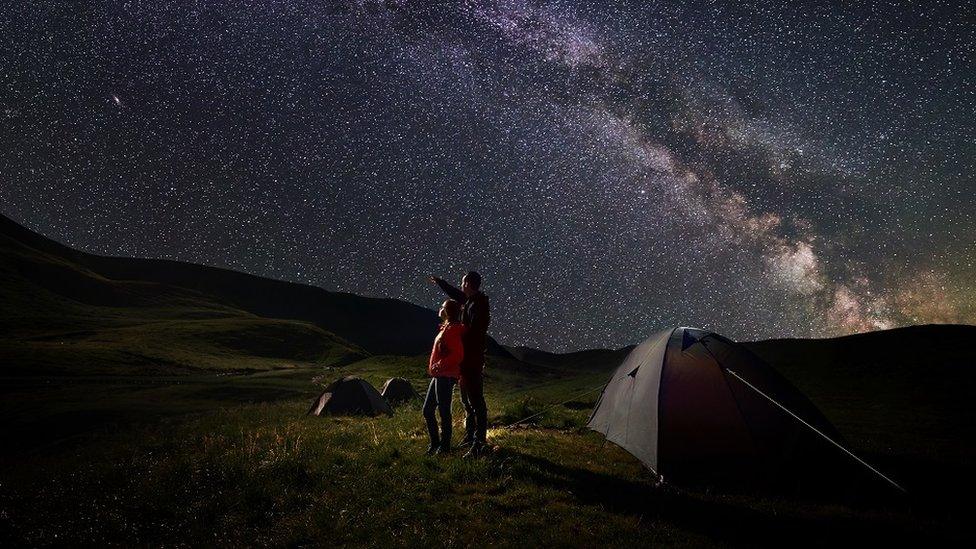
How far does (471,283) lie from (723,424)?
15.7ft

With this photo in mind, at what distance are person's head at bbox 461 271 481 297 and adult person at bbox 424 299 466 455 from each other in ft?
1.23

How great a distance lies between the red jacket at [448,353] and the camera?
26.9 feet

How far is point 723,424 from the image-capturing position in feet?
25.0

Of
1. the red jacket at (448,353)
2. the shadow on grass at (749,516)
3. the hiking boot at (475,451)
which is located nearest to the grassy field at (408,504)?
the shadow on grass at (749,516)

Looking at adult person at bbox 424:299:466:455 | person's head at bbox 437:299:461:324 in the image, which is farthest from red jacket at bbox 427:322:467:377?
person's head at bbox 437:299:461:324

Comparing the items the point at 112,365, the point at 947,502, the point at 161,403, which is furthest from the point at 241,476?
the point at 112,365

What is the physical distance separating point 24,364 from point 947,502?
65444 mm

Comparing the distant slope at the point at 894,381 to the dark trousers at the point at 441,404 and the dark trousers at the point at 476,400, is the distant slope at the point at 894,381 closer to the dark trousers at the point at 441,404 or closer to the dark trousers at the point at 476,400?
the dark trousers at the point at 476,400

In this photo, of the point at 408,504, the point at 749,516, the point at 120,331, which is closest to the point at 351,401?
the point at 408,504

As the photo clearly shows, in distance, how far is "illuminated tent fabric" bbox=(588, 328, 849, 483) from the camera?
7.33m

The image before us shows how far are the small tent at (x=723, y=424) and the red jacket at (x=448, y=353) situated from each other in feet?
11.1

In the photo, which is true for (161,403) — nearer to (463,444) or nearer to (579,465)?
(463,444)

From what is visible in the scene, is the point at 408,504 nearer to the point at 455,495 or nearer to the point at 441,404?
the point at 455,495

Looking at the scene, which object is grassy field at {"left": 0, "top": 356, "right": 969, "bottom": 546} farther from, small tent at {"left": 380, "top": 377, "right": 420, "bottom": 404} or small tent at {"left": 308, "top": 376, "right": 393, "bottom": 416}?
small tent at {"left": 380, "top": 377, "right": 420, "bottom": 404}
